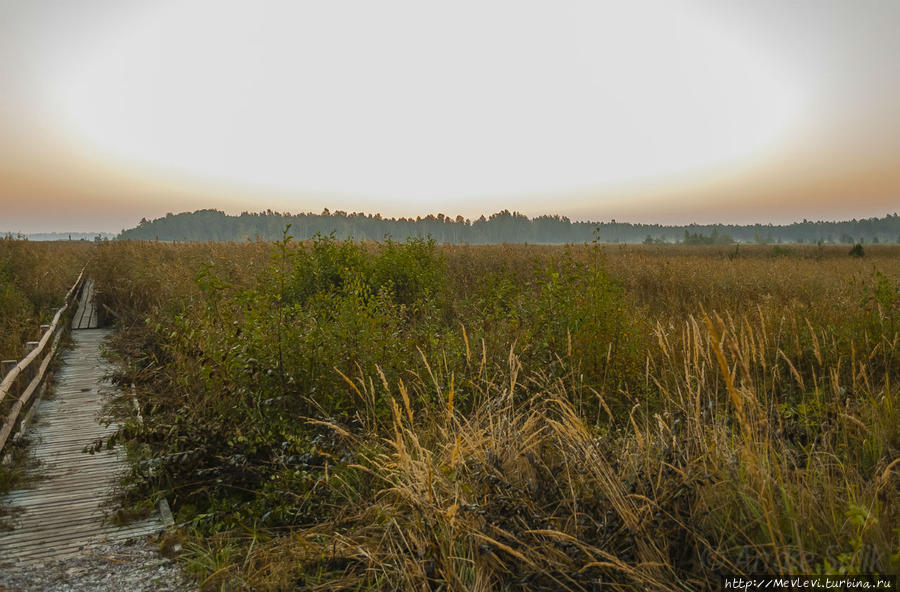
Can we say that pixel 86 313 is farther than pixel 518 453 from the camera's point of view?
Yes

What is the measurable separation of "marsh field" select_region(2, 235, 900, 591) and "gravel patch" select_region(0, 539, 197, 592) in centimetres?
18

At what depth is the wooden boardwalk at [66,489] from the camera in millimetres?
3775

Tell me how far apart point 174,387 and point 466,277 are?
10.1 metres

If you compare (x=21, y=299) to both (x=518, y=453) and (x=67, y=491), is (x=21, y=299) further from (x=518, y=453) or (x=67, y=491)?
(x=518, y=453)

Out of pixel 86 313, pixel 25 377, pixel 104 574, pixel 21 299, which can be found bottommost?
pixel 104 574

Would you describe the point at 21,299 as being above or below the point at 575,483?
above

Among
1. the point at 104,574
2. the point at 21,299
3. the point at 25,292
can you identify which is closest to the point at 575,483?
the point at 104,574

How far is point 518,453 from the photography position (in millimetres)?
3262

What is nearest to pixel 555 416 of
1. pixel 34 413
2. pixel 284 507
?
pixel 284 507

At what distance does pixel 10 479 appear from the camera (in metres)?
4.62

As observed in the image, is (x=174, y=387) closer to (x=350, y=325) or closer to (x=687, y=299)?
(x=350, y=325)

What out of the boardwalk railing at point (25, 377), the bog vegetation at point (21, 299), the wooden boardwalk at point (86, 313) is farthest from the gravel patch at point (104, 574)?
the wooden boardwalk at point (86, 313)

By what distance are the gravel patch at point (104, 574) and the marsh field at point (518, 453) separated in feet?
0.61

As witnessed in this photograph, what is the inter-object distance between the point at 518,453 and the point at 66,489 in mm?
4101
